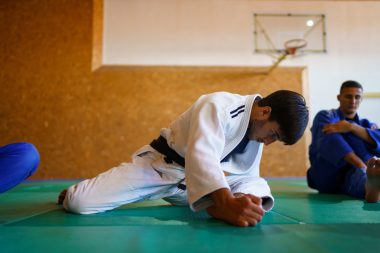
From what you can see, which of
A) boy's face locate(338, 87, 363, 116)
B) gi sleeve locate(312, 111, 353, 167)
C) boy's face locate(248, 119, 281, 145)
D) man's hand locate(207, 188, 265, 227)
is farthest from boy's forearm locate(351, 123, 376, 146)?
man's hand locate(207, 188, 265, 227)

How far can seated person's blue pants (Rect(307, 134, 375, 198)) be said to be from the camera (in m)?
2.88

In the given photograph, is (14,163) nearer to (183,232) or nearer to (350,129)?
(183,232)

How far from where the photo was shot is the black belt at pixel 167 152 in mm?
2083

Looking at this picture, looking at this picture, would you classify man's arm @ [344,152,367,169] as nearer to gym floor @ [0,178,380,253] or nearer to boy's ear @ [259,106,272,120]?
gym floor @ [0,178,380,253]

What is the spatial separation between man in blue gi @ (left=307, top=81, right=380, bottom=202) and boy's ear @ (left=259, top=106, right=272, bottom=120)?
1.43 m

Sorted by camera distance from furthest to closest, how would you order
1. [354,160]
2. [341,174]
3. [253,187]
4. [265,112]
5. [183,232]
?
[341,174], [354,160], [253,187], [265,112], [183,232]

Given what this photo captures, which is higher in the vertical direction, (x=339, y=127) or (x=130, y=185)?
(x=339, y=127)

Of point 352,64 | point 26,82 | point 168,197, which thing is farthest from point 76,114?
point 352,64

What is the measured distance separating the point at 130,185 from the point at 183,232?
78 cm

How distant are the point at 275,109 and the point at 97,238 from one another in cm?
106

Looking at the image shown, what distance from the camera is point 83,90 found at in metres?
6.48

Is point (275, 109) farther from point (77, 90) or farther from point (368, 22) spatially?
point (368, 22)

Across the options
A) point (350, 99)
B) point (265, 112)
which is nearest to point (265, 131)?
point (265, 112)

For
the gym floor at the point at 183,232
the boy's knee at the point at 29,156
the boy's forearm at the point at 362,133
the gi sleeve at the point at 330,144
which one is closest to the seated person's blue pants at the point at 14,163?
the boy's knee at the point at 29,156
